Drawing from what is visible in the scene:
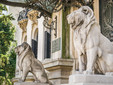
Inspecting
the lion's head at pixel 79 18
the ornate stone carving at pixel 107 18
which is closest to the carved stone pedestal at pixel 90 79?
the lion's head at pixel 79 18

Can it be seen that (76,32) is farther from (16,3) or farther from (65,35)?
(16,3)

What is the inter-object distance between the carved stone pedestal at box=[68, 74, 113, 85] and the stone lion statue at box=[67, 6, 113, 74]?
1.55ft

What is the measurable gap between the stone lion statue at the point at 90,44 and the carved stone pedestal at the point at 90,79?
0.47 m

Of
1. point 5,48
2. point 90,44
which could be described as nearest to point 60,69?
point 90,44

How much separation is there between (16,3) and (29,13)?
6017 mm

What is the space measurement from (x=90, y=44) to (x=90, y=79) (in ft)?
3.66

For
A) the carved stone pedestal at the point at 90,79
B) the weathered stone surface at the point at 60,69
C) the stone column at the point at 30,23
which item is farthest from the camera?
the stone column at the point at 30,23

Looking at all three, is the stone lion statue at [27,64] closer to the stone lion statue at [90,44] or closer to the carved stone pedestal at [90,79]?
the stone lion statue at [90,44]

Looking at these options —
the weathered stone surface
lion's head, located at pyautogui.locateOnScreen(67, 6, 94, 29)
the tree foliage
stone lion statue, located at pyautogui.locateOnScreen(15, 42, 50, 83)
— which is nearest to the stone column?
the tree foliage

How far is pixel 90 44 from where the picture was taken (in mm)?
8914

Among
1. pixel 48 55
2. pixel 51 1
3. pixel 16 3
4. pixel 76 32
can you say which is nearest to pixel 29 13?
pixel 48 55

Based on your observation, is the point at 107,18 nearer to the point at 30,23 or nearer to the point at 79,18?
the point at 79,18

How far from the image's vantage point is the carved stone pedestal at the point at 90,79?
8203 millimetres

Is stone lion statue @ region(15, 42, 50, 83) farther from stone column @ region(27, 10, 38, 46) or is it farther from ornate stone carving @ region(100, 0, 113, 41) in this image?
stone column @ region(27, 10, 38, 46)
